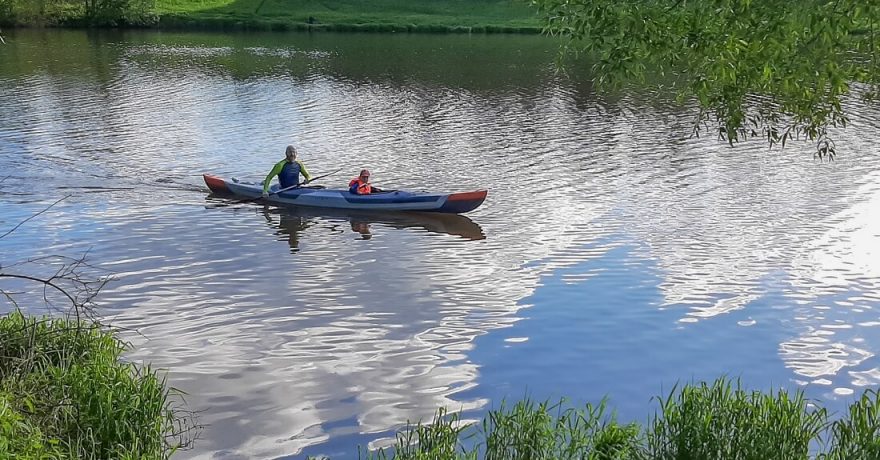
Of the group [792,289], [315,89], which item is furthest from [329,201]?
[315,89]

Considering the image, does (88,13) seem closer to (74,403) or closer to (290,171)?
(290,171)

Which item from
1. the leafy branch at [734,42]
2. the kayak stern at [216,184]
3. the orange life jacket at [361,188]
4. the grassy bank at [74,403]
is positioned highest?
the leafy branch at [734,42]

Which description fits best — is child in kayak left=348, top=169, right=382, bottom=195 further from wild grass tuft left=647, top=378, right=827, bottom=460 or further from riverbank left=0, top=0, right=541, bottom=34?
riverbank left=0, top=0, right=541, bottom=34

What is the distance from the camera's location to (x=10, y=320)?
463 inches

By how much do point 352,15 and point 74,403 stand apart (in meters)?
76.3

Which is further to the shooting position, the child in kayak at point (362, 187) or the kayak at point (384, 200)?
the child in kayak at point (362, 187)

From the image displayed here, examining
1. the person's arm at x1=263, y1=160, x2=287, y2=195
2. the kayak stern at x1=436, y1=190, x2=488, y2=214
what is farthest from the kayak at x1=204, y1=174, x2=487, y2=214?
the person's arm at x1=263, y1=160, x2=287, y2=195

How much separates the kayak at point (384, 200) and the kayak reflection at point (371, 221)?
0.15 metres

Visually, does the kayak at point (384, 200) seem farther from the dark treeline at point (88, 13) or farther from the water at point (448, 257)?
the dark treeline at point (88, 13)

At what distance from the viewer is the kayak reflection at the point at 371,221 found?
70.5 ft

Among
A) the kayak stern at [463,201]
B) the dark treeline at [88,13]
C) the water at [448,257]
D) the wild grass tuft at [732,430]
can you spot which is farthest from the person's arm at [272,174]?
Result: the dark treeline at [88,13]

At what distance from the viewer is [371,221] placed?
22.2 metres

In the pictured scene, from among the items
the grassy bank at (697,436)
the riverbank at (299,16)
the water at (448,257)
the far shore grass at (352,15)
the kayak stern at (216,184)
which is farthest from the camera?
the far shore grass at (352,15)

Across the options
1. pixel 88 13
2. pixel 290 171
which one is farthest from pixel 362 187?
pixel 88 13
